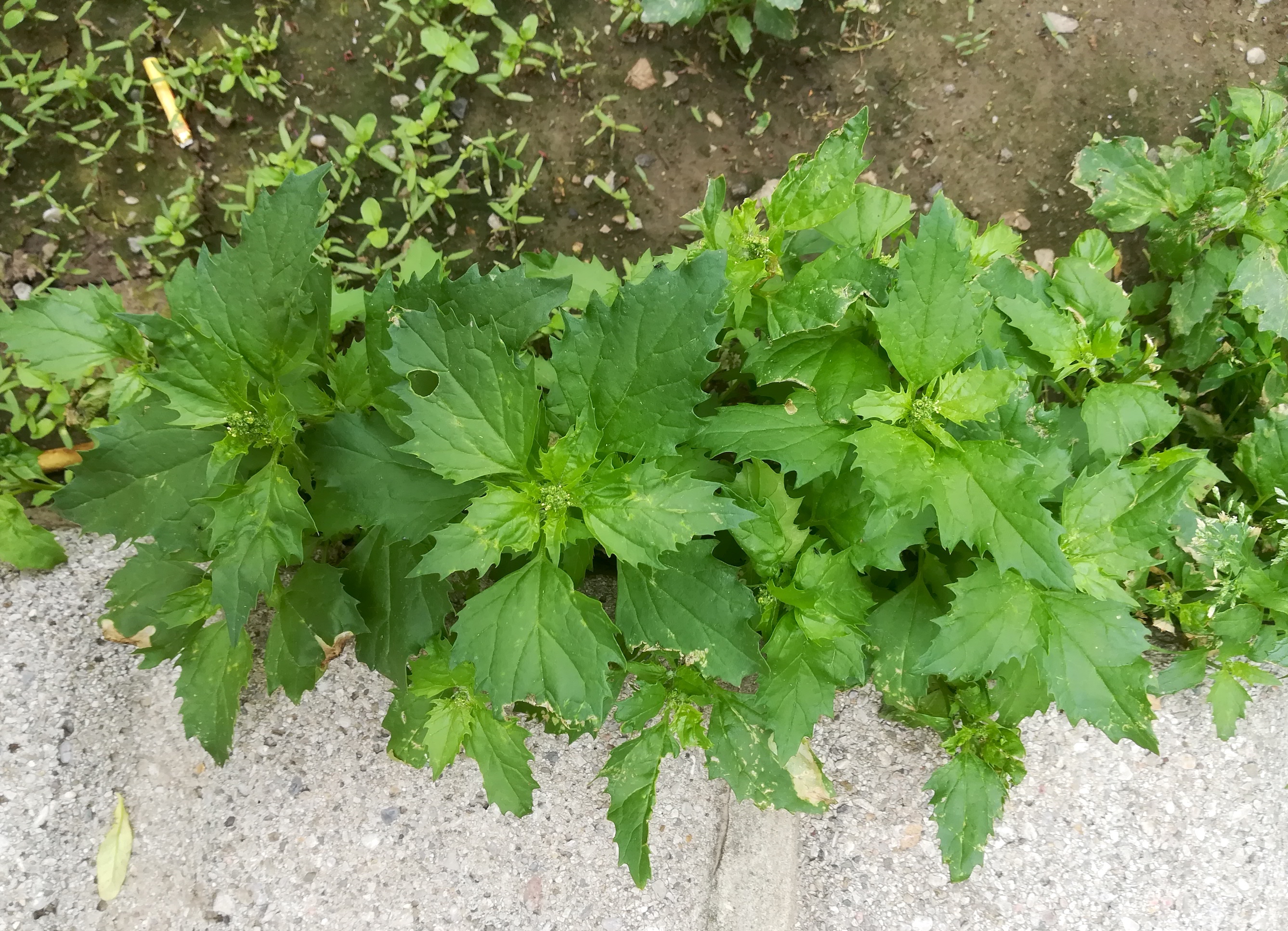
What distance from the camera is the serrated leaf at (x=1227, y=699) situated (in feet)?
7.94

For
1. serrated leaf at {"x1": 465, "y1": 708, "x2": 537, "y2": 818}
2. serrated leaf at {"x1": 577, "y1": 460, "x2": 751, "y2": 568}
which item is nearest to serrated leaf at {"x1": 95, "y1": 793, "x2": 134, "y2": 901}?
serrated leaf at {"x1": 465, "y1": 708, "x2": 537, "y2": 818}

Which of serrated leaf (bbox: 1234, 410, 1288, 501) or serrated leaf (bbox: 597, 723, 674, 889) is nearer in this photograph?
serrated leaf (bbox: 597, 723, 674, 889)

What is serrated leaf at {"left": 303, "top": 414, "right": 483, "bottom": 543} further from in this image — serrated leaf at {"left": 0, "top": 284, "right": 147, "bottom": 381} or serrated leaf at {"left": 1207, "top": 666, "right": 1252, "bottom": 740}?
serrated leaf at {"left": 1207, "top": 666, "right": 1252, "bottom": 740}

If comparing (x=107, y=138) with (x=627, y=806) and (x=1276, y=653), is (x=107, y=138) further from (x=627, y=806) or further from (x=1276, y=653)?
(x=1276, y=653)

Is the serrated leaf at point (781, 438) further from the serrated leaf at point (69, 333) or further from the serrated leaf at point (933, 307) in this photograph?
the serrated leaf at point (69, 333)

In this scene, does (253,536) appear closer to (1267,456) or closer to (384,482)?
(384,482)

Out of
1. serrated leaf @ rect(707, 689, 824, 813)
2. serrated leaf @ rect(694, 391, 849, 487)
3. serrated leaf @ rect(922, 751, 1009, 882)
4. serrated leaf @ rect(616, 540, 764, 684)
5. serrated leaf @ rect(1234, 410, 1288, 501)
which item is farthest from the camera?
serrated leaf @ rect(1234, 410, 1288, 501)

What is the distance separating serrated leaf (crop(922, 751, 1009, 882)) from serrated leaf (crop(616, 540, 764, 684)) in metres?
0.86

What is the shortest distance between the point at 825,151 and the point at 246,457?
1.59m

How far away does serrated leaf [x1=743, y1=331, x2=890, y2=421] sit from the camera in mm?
2018

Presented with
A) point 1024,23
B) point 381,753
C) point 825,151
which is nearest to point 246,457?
point 381,753

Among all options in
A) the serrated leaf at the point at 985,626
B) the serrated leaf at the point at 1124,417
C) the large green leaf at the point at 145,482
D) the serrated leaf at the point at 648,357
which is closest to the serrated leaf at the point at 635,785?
the serrated leaf at the point at 985,626

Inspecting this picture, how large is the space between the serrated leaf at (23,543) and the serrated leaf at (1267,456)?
371cm

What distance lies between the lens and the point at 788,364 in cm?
204
